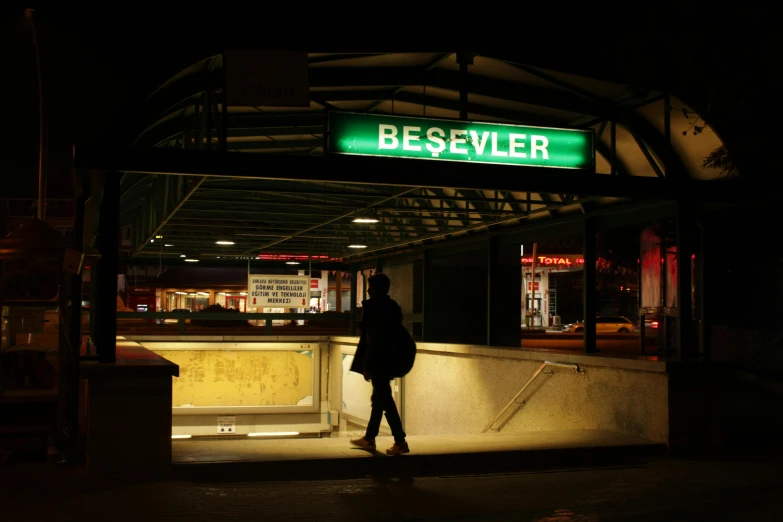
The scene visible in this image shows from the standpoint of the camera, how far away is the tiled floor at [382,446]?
27.4 feet

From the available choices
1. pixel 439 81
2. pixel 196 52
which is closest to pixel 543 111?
pixel 439 81

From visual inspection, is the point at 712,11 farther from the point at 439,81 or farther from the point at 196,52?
the point at 196,52

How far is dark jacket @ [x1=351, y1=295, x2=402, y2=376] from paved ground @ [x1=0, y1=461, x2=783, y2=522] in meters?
1.21

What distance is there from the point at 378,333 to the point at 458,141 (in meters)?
2.33

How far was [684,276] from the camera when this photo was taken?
10297 millimetres

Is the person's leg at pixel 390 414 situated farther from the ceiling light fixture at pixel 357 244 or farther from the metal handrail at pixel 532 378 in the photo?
the ceiling light fixture at pixel 357 244

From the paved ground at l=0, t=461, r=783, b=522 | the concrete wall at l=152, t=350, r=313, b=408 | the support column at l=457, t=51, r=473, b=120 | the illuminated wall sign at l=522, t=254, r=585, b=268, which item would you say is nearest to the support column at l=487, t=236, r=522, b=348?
the concrete wall at l=152, t=350, r=313, b=408

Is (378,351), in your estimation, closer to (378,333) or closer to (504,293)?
(378,333)

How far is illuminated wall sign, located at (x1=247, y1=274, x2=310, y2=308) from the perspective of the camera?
2062 centimetres

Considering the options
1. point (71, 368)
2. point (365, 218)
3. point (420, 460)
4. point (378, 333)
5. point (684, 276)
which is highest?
point (365, 218)

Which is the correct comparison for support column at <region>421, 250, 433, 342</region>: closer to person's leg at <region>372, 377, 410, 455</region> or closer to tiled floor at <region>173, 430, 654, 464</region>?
tiled floor at <region>173, 430, 654, 464</region>

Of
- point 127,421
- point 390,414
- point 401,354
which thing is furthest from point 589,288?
point 127,421

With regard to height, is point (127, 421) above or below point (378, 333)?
below

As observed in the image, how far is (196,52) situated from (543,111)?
527 cm
